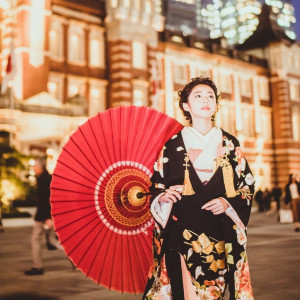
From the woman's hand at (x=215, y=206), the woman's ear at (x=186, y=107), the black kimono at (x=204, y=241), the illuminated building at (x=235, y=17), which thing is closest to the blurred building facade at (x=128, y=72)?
the woman's ear at (x=186, y=107)

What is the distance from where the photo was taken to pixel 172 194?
2.82 meters

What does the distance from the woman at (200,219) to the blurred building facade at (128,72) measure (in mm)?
17199

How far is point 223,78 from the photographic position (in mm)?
34875

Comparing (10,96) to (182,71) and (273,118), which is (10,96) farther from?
(273,118)

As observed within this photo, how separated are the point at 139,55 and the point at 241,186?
24979 mm

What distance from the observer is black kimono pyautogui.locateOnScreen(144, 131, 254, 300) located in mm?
2814

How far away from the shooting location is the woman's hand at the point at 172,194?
2.81 meters

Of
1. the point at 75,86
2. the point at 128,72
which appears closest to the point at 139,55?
the point at 128,72

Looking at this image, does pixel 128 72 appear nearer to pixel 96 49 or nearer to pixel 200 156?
pixel 96 49

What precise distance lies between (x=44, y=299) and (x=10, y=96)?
15.6 metres

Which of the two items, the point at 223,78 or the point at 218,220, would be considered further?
the point at 223,78

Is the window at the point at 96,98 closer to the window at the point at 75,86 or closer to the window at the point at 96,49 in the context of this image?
the window at the point at 75,86

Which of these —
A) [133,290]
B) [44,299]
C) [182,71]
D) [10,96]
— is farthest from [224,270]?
[182,71]

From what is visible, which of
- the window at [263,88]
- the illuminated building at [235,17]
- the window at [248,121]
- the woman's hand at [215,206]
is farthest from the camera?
the illuminated building at [235,17]
